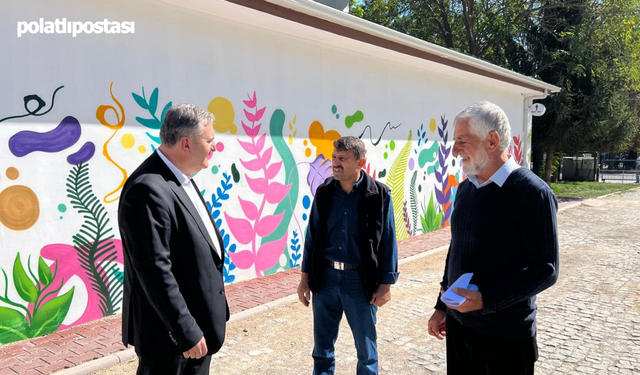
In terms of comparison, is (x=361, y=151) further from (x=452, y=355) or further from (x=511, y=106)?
(x=511, y=106)

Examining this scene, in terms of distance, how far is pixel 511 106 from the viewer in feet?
45.2

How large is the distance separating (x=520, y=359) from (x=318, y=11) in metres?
5.17

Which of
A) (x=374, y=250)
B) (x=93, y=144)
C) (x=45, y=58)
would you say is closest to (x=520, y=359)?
(x=374, y=250)

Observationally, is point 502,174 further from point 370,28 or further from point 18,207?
point 370,28

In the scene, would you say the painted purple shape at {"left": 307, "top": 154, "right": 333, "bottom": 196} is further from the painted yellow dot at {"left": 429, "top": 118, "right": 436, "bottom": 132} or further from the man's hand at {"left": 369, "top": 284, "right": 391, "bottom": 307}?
the man's hand at {"left": 369, "top": 284, "right": 391, "bottom": 307}

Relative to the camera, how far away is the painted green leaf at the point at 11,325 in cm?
416

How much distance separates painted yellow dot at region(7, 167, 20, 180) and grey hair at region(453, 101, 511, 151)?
4.05 m

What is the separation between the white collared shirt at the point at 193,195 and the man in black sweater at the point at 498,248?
1.26 metres

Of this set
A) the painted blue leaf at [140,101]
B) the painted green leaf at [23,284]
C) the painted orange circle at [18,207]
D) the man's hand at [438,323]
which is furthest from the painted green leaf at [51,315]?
the man's hand at [438,323]

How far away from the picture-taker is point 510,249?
2086 millimetres

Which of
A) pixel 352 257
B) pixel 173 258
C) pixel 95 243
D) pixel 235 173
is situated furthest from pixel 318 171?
pixel 173 258

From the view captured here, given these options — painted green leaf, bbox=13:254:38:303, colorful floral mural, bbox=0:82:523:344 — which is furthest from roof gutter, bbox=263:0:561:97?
painted green leaf, bbox=13:254:38:303

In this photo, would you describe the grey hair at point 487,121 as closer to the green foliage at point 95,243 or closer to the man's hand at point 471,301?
the man's hand at point 471,301

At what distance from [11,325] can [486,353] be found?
4174 mm
